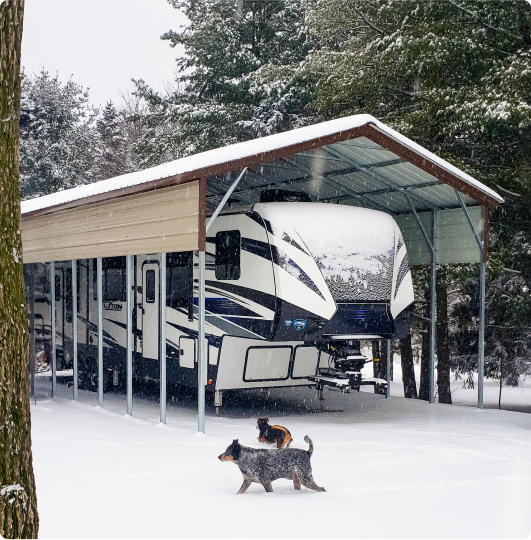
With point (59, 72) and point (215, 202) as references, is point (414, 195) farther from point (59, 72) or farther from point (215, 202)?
point (59, 72)

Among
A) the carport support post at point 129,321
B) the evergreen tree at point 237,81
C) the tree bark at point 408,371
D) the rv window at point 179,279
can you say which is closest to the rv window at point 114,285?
the rv window at point 179,279

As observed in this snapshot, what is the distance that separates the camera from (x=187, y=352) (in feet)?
38.0

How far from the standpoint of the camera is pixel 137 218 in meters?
10.6

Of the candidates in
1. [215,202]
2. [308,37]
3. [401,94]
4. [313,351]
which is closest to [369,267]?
[313,351]

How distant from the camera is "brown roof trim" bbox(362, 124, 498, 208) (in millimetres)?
10570

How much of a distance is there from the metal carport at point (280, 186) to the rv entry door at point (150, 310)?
39.3 inches

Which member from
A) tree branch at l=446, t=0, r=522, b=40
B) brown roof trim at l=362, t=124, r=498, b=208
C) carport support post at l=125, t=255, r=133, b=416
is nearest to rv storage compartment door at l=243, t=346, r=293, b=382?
carport support post at l=125, t=255, r=133, b=416

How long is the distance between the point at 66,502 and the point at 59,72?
29505 millimetres

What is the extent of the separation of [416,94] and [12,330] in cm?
1351

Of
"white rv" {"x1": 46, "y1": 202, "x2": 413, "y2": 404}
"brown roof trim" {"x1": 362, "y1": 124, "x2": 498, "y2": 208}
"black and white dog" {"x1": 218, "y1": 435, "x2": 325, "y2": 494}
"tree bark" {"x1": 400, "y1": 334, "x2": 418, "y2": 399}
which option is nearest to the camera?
"black and white dog" {"x1": 218, "y1": 435, "x2": 325, "y2": 494}

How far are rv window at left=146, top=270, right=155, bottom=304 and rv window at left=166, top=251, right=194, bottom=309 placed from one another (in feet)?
0.82

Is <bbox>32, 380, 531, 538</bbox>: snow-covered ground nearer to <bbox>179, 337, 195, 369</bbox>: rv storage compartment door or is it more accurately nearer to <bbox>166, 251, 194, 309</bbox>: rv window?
<bbox>179, 337, 195, 369</bbox>: rv storage compartment door

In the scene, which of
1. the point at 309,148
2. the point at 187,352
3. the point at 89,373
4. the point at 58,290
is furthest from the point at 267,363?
the point at 58,290

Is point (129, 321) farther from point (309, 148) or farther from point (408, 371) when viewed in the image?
Answer: point (408, 371)
